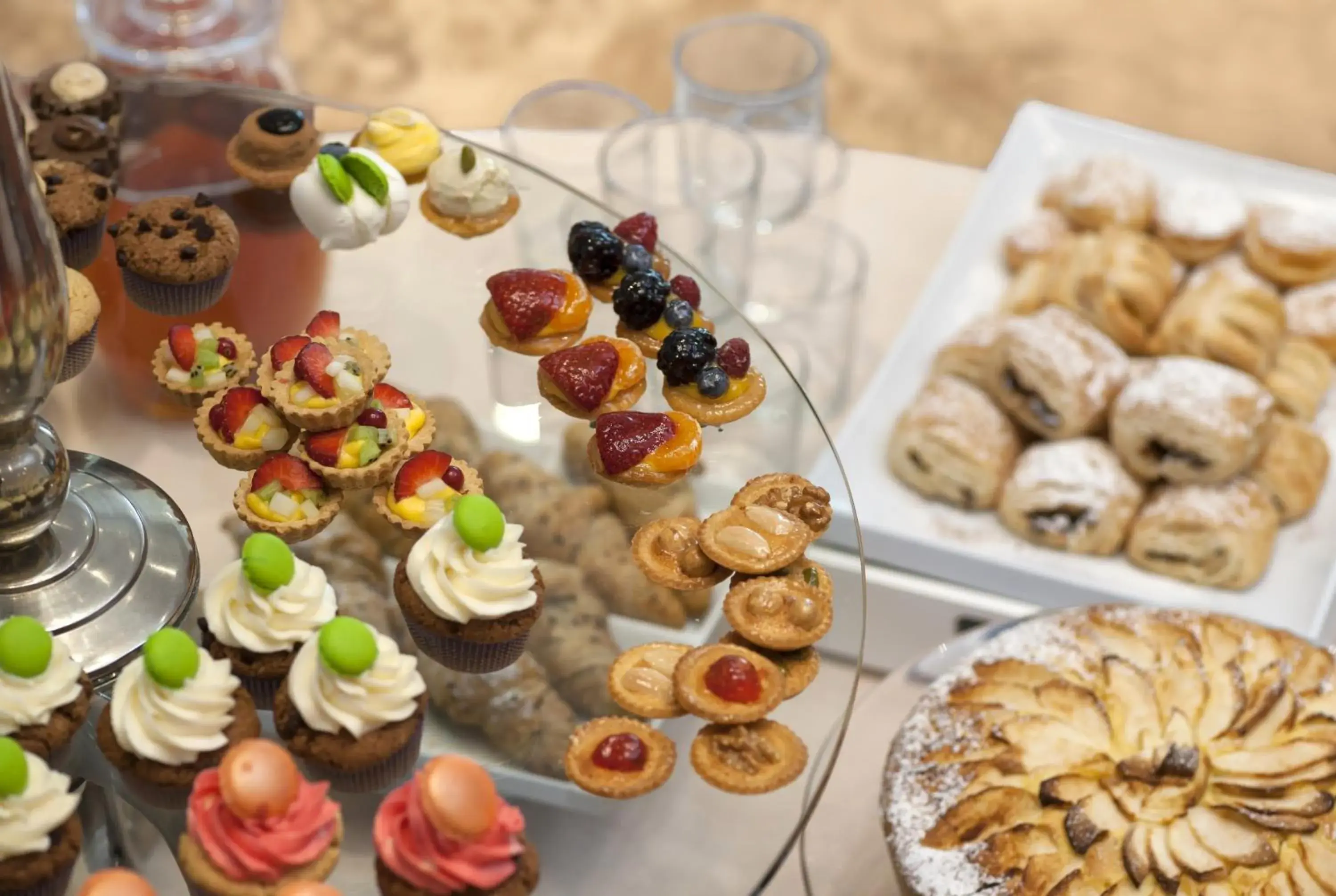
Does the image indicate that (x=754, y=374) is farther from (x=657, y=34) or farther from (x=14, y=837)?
(x=657, y=34)

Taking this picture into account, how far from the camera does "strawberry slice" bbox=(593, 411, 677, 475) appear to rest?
4.18ft

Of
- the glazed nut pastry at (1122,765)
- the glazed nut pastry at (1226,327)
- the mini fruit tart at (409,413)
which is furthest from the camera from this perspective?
the glazed nut pastry at (1226,327)

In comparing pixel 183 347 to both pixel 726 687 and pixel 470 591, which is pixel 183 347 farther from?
pixel 726 687

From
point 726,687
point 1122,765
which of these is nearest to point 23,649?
point 726,687

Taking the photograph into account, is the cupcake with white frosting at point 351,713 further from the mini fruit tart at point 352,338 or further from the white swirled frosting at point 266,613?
the mini fruit tart at point 352,338

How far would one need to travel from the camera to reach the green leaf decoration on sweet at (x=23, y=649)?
102 centimetres

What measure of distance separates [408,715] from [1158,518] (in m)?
0.96

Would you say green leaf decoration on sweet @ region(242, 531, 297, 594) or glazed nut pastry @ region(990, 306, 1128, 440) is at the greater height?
green leaf decoration on sweet @ region(242, 531, 297, 594)

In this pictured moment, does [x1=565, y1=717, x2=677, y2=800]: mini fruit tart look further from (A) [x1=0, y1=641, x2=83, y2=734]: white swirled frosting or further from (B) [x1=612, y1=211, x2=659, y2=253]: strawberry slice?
(B) [x1=612, y1=211, x2=659, y2=253]: strawberry slice

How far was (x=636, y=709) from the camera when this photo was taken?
3.63ft

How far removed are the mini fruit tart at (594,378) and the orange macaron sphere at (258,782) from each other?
1.46 feet

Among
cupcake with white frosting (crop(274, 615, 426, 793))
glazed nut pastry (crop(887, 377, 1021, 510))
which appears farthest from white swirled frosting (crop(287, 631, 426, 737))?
glazed nut pastry (crop(887, 377, 1021, 510))

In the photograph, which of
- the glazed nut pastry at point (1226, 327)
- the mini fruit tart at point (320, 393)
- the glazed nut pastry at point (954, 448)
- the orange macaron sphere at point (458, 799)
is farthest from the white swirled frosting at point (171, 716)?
the glazed nut pastry at point (1226, 327)

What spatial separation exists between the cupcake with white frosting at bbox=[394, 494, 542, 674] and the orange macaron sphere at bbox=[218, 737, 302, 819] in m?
0.18
